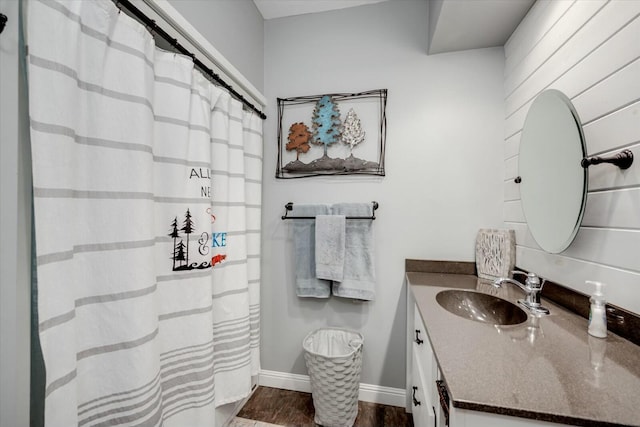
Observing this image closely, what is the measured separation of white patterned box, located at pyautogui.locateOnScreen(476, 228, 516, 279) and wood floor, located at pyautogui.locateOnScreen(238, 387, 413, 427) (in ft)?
3.33

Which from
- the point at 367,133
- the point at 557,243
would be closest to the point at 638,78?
the point at 557,243

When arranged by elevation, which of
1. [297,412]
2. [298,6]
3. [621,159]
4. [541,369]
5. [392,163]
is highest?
[298,6]

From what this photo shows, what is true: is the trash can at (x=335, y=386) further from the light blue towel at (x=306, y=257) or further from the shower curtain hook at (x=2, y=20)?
the shower curtain hook at (x=2, y=20)

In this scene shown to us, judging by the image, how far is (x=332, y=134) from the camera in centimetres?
178

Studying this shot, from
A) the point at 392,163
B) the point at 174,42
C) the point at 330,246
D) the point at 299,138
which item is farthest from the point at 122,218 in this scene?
the point at 392,163

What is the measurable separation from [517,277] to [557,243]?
0.45m

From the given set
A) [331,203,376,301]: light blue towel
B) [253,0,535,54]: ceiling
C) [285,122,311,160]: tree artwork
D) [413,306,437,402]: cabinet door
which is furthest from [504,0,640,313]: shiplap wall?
[285,122,311,160]: tree artwork

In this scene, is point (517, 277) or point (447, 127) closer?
point (517, 277)

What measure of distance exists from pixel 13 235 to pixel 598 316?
1.61 meters

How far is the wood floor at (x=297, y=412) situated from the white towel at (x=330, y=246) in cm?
84

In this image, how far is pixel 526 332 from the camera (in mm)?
836

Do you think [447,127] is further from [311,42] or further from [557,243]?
[311,42]

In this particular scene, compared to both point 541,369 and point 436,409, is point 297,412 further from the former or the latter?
point 541,369

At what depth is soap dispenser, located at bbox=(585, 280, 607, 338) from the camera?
79 cm
